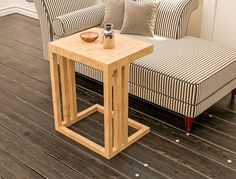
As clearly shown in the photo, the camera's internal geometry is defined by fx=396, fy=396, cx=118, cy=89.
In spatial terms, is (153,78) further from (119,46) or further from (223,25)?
Result: (223,25)

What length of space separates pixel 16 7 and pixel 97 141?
3353mm

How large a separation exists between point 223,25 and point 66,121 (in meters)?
1.62

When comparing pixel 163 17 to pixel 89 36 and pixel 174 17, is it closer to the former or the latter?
pixel 174 17

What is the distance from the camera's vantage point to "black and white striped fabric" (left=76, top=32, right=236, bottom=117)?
8.61 ft

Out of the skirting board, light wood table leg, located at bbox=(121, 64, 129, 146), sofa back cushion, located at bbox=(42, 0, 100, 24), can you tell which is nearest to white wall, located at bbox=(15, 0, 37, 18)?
the skirting board

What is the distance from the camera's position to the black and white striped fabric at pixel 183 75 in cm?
262

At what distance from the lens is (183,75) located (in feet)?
Answer: 8.65

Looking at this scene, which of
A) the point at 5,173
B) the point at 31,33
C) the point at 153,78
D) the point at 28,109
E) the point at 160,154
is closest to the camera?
the point at 5,173

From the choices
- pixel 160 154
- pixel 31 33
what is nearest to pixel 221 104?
pixel 160 154

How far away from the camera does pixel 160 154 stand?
2.56m

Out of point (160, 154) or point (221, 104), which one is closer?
point (160, 154)

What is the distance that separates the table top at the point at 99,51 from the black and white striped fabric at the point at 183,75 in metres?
0.28

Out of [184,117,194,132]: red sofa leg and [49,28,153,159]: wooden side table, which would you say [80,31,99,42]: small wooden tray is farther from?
[184,117,194,132]: red sofa leg

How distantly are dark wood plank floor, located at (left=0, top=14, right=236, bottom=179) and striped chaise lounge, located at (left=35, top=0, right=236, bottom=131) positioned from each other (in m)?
0.17
